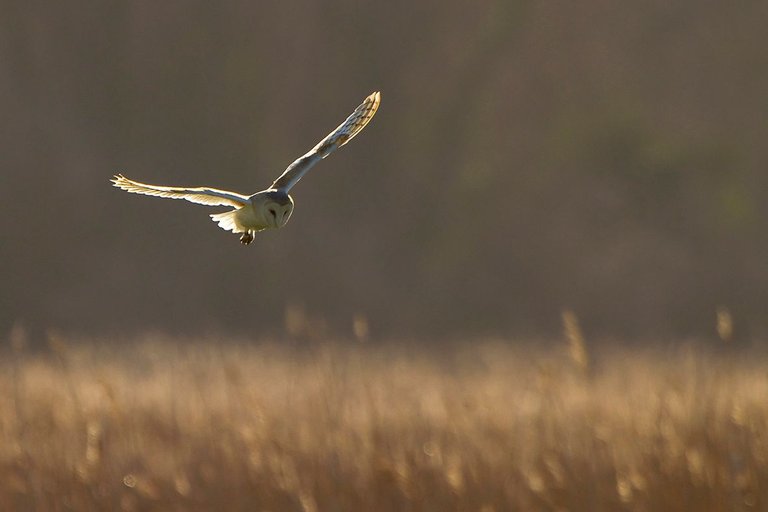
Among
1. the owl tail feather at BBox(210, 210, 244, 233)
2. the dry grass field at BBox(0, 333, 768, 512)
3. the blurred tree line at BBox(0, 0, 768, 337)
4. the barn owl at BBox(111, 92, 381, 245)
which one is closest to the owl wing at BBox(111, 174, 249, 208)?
the barn owl at BBox(111, 92, 381, 245)

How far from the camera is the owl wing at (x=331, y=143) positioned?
2.32 m

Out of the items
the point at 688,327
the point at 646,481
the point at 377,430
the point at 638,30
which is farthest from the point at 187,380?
the point at 638,30

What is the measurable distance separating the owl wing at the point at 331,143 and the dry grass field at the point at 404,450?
2536 millimetres

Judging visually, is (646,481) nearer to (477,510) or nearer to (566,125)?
(477,510)

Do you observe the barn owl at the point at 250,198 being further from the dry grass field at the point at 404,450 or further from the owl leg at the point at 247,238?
the dry grass field at the point at 404,450

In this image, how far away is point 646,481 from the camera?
5.65 meters

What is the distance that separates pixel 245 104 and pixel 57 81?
10.4 ft

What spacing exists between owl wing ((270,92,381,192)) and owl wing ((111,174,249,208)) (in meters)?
0.10

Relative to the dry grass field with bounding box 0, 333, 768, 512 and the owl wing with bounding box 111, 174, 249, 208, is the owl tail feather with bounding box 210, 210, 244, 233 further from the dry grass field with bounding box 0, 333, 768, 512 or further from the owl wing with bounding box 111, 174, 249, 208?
Result: the dry grass field with bounding box 0, 333, 768, 512

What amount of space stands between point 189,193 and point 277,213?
15 centimetres

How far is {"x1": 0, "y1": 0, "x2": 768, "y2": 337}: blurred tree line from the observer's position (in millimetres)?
19516

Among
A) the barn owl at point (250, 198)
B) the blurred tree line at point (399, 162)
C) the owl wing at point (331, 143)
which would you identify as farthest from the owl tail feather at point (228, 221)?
the blurred tree line at point (399, 162)

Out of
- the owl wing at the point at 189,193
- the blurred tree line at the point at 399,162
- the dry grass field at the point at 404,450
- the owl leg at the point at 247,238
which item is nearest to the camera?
the owl wing at the point at 189,193

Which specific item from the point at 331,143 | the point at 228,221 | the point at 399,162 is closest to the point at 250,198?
the point at 228,221
